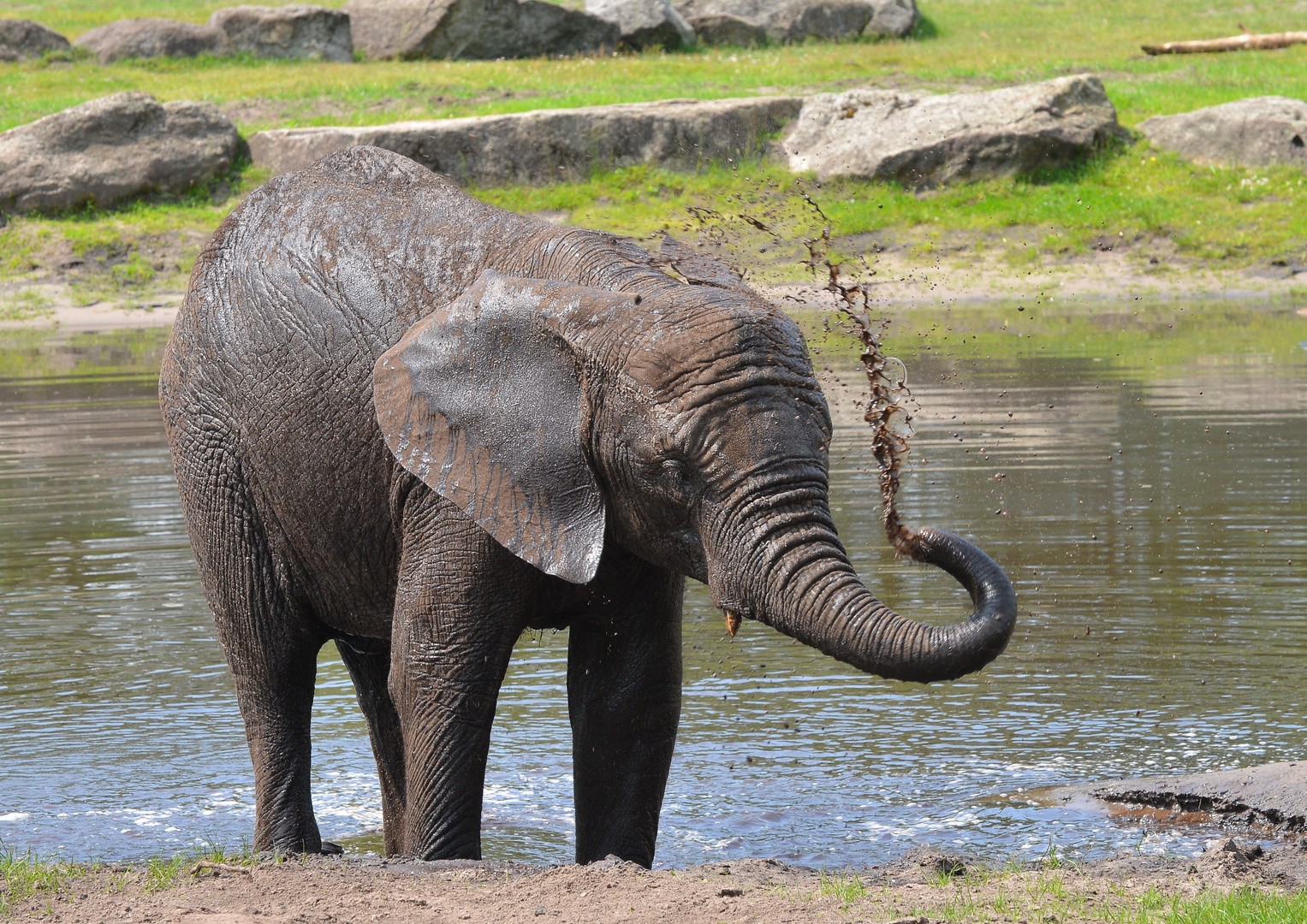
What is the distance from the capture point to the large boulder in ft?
117

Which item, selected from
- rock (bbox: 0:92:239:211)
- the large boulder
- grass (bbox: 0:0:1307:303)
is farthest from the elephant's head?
the large boulder

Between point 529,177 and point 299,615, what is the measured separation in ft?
71.0

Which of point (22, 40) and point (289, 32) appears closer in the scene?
point (22, 40)

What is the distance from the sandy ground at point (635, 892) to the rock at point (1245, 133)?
22037mm

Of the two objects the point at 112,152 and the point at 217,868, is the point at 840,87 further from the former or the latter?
the point at 217,868

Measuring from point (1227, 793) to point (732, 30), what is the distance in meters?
32.9

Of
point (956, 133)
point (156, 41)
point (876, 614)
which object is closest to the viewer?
point (876, 614)

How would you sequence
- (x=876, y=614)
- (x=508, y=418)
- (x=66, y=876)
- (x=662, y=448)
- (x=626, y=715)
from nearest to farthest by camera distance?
(x=876, y=614)
(x=662, y=448)
(x=508, y=418)
(x=66, y=876)
(x=626, y=715)

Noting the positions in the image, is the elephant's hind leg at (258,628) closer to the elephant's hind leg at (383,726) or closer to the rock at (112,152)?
the elephant's hind leg at (383,726)

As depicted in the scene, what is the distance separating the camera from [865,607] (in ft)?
14.7

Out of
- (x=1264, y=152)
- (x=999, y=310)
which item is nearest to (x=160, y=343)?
(x=999, y=310)

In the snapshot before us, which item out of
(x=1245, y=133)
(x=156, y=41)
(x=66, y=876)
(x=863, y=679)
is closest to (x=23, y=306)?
(x=156, y=41)

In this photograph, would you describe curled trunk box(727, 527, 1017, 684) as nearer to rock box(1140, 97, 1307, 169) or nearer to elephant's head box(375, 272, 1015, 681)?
elephant's head box(375, 272, 1015, 681)

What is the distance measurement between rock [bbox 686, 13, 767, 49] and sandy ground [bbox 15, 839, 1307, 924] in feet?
111
